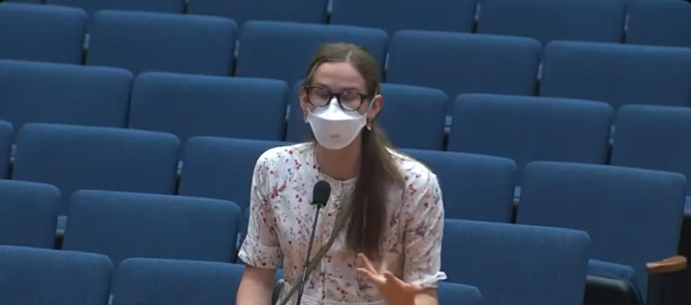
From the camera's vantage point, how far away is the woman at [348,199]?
0.67 meters

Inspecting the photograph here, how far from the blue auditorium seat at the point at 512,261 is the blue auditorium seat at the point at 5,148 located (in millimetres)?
462

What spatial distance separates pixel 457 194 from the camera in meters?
1.14

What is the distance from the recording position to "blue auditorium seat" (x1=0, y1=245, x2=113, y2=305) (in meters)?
0.94

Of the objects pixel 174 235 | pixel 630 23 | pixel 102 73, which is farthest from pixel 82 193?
pixel 630 23

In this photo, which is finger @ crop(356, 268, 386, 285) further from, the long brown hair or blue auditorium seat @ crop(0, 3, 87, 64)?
blue auditorium seat @ crop(0, 3, 87, 64)

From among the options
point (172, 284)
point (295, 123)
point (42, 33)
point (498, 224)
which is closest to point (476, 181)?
point (498, 224)

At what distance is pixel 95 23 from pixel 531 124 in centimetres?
54

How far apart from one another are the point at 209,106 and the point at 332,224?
62cm

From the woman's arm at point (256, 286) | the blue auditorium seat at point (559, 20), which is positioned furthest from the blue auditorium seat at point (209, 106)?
the woman's arm at point (256, 286)

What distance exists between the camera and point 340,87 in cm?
67

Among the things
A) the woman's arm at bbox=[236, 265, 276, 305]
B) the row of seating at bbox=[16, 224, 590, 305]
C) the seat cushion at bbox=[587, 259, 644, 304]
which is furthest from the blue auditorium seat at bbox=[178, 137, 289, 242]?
the woman's arm at bbox=[236, 265, 276, 305]

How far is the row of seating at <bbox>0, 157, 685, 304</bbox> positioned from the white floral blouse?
0.32m

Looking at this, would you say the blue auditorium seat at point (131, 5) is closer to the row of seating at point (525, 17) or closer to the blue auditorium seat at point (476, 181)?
the row of seating at point (525, 17)

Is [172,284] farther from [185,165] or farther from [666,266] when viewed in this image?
[666,266]
